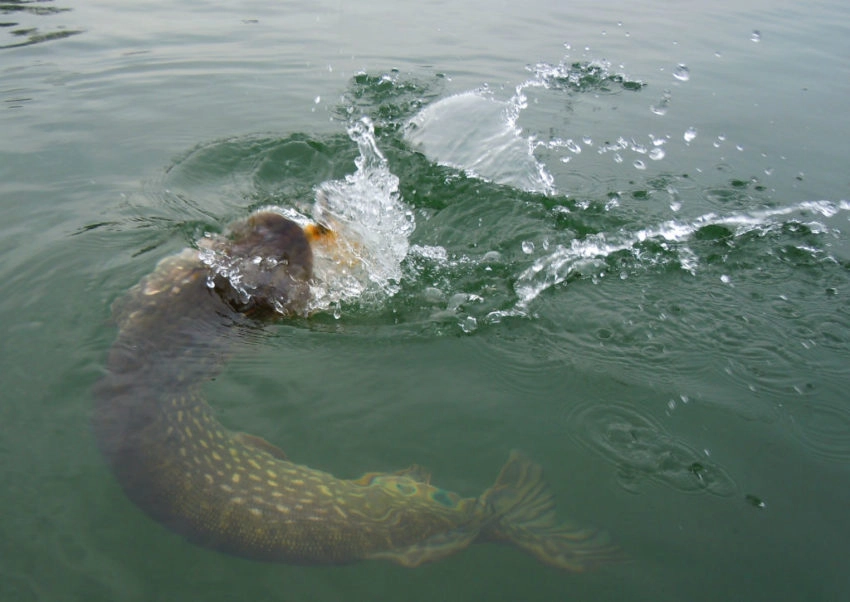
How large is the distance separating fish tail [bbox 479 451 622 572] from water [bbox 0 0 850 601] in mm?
67

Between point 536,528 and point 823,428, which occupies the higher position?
point 823,428

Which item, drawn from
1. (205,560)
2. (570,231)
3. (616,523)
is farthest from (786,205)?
(205,560)

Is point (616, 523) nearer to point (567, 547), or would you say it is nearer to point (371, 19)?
point (567, 547)

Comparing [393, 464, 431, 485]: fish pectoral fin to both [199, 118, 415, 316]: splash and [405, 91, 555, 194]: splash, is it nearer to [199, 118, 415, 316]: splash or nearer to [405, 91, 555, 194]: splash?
[199, 118, 415, 316]: splash

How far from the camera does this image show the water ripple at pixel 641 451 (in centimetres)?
309

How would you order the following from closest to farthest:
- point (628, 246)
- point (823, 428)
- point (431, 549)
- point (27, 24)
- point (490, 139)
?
point (431, 549)
point (823, 428)
point (628, 246)
point (490, 139)
point (27, 24)

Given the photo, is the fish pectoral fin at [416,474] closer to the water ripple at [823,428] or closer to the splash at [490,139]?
the water ripple at [823,428]

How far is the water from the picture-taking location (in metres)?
2.79

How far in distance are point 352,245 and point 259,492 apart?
200 centimetres

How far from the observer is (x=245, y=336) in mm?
3859

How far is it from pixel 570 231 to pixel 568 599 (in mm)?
2913

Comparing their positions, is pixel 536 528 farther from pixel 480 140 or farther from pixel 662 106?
pixel 662 106

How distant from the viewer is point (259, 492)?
297 centimetres

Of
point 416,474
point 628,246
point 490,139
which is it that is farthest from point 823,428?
point 490,139
